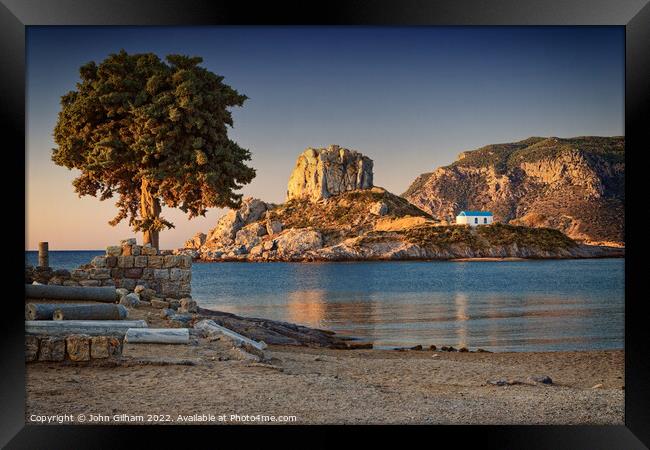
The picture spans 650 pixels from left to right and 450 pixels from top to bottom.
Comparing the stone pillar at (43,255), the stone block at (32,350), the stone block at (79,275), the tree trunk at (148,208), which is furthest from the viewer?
the tree trunk at (148,208)

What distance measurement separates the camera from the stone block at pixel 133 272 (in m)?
14.0

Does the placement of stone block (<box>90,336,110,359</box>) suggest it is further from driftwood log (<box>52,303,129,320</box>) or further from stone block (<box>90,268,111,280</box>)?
stone block (<box>90,268,111,280</box>)

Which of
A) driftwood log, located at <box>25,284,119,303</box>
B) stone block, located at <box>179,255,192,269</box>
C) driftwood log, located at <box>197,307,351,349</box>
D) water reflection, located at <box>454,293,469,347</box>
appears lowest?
water reflection, located at <box>454,293,469,347</box>

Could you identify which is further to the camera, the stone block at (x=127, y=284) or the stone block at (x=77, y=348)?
the stone block at (x=127, y=284)

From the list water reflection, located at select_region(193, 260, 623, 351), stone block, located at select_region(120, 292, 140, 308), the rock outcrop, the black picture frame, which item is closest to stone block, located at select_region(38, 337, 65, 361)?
the black picture frame

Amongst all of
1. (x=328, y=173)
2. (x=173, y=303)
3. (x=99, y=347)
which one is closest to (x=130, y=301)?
(x=173, y=303)

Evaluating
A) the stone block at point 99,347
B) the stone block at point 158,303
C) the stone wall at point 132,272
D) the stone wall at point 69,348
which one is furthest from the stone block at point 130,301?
the stone block at point 99,347

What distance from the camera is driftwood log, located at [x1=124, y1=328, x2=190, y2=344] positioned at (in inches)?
374

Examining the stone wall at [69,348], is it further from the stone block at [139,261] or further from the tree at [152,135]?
the tree at [152,135]

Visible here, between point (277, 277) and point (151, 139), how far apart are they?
4521 cm

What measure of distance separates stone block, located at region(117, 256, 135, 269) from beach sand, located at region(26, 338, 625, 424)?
4223 millimetres

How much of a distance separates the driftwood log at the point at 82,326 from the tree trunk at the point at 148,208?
5.20m

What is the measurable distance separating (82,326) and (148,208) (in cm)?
604
